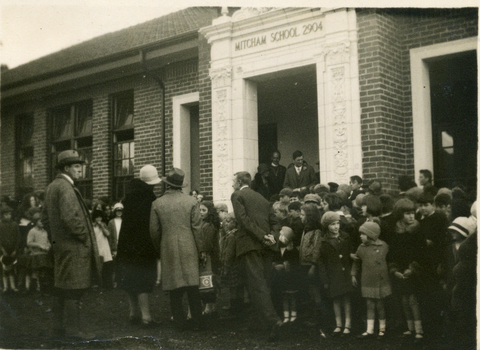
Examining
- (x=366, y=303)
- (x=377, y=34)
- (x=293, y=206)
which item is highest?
(x=377, y=34)

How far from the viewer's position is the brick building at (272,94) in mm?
7656

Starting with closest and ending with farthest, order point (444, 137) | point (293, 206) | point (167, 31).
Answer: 1. point (293, 206)
2. point (444, 137)
3. point (167, 31)

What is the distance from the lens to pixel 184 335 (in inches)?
206

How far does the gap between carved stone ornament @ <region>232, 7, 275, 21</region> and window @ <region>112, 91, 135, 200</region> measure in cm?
394

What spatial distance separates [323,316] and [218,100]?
479cm

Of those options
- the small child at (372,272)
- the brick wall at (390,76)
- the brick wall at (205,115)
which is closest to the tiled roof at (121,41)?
the brick wall at (205,115)

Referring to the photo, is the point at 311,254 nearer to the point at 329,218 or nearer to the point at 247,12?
the point at 329,218

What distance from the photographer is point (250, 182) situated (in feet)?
18.6

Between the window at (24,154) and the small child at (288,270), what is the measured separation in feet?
32.1

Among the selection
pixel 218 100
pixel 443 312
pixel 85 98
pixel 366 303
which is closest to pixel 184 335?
pixel 366 303

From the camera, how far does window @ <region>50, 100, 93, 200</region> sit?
12.5 metres

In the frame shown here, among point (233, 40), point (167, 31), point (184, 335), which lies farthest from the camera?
point (167, 31)

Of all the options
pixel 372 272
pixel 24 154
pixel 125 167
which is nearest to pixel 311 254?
pixel 372 272

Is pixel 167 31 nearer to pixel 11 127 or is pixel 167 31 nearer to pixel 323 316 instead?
pixel 11 127
